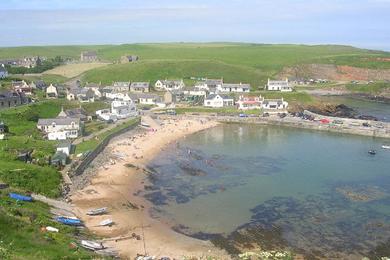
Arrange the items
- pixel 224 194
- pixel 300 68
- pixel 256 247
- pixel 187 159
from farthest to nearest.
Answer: pixel 300 68 < pixel 187 159 < pixel 224 194 < pixel 256 247

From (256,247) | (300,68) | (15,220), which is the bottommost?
(256,247)

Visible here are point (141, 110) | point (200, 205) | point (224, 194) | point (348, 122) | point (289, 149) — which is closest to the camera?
point (200, 205)

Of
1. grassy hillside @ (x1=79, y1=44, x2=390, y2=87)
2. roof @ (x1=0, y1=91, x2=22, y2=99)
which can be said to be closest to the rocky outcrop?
grassy hillside @ (x1=79, y1=44, x2=390, y2=87)

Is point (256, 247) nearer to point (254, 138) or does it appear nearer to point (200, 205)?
point (200, 205)

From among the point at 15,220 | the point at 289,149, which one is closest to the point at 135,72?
the point at 289,149

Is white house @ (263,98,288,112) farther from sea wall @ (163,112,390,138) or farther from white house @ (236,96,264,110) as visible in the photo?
sea wall @ (163,112,390,138)

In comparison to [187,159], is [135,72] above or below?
above

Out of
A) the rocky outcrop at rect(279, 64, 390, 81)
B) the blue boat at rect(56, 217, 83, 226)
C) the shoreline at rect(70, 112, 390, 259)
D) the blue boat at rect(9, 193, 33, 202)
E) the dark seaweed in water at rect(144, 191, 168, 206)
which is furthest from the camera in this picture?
the rocky outcrop at rect(279, 64, 390, 81)

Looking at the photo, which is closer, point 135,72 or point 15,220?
point 15,220
